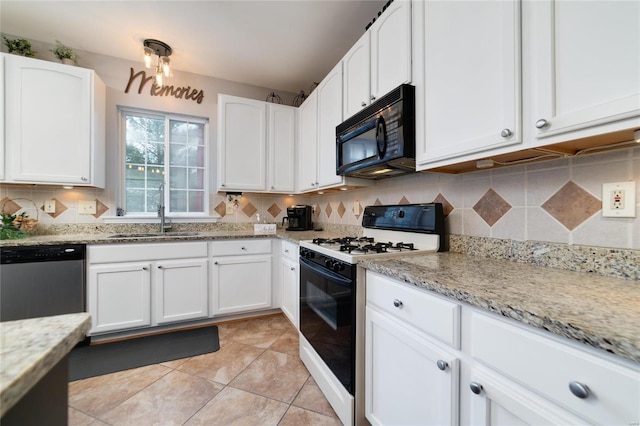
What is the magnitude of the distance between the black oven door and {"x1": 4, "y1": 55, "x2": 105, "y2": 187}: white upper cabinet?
7.09 ft

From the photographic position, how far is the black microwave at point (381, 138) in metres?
1.37

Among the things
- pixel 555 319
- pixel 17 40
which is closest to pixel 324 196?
pixel 555 319

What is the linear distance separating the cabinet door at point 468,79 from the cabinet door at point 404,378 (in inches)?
31.3

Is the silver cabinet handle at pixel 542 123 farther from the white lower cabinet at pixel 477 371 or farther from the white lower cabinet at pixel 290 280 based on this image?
the white lower cabinet at pixel 290 280

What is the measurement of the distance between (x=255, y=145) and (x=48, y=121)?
5.54 ft

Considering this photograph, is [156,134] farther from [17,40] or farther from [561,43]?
[561,43]

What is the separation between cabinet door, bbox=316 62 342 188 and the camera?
82.4 inches

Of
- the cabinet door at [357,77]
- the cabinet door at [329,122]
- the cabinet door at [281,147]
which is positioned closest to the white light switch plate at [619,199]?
the cabinet door at [357,77]

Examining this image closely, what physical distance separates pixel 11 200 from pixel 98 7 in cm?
179

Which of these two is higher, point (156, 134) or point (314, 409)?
point (156, 134)

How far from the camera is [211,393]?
1609mm

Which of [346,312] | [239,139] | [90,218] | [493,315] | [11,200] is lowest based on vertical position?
[346,312]

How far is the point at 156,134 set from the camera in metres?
2.84

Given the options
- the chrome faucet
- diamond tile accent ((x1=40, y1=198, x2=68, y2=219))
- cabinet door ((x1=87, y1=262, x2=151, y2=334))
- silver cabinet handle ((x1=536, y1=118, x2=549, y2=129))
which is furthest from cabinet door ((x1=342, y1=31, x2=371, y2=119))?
diamond tile accent ((x1=40, y1=198, x2=68, y2=219))
